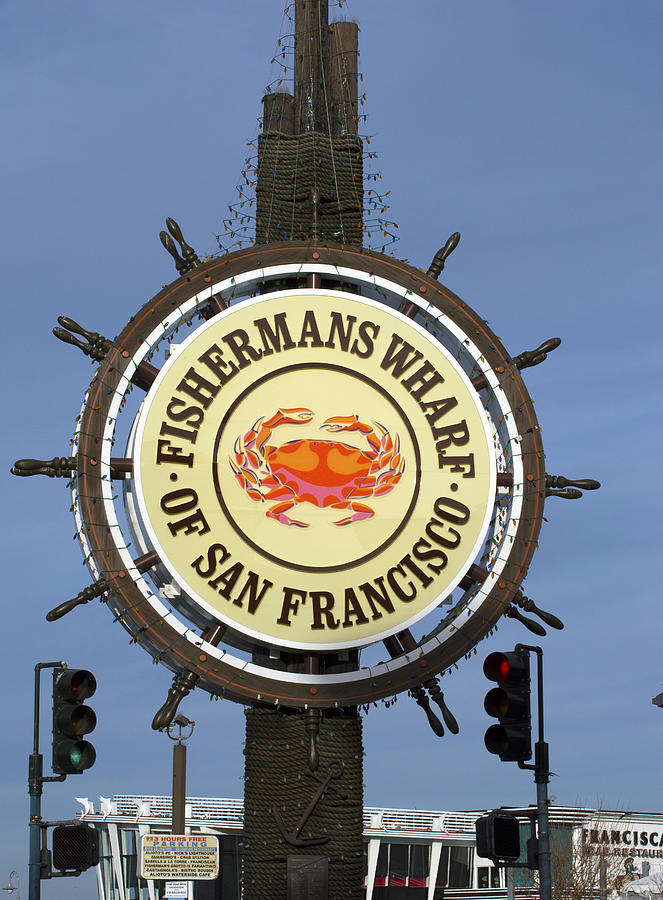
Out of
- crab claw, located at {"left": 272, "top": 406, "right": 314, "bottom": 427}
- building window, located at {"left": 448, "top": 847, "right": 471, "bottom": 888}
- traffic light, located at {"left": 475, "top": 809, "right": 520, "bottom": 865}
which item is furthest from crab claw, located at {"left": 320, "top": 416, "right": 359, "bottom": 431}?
building window, located at {"left": 448, "top": 847, "right": 471, "bottom": 888}

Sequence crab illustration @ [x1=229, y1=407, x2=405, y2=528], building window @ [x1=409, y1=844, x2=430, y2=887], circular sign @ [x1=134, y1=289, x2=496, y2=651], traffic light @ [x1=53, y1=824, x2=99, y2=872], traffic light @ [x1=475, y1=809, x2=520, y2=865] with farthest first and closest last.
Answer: building window @ [x1=409, y1=844, x2=430, y2=887] < crab illustration @ [x1=229, y1=407, x2=405, y2=528] < circular sign @ [x1=134, y1=289, x2=496, y2=651] < traffic light @ [x1=475, y1=809, x2=520, y2=865] < traffic light @ [x1=53, y1=824, x2=99, y2=872]

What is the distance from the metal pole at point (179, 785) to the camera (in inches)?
712

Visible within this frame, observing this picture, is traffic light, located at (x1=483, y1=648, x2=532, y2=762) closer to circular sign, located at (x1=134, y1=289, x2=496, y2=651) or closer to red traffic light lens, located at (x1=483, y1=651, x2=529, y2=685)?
red traffic light lens, located at (x1=483, y1=651, x2=529, y2=685)

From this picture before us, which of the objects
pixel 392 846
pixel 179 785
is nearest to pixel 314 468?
pixel 179 785

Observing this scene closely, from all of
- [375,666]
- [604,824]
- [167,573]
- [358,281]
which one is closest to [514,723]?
[375,666]

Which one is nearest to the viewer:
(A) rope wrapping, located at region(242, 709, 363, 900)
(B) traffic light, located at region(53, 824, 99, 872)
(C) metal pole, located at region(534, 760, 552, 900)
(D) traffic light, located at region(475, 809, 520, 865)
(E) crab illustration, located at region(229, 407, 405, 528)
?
(B) traffic light, located at region(53, 824, 99, 872)

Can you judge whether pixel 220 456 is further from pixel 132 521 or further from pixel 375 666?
pixel 375 666

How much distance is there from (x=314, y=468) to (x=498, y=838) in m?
5.87

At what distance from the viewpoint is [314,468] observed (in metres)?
18.2

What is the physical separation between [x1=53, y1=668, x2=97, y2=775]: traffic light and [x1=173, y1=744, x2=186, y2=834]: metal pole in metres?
4.49

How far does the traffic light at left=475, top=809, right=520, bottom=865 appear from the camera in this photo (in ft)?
45.2

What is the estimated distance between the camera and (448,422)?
18609 mm

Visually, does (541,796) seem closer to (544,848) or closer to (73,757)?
(544,848)

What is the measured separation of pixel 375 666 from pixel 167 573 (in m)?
2.77
